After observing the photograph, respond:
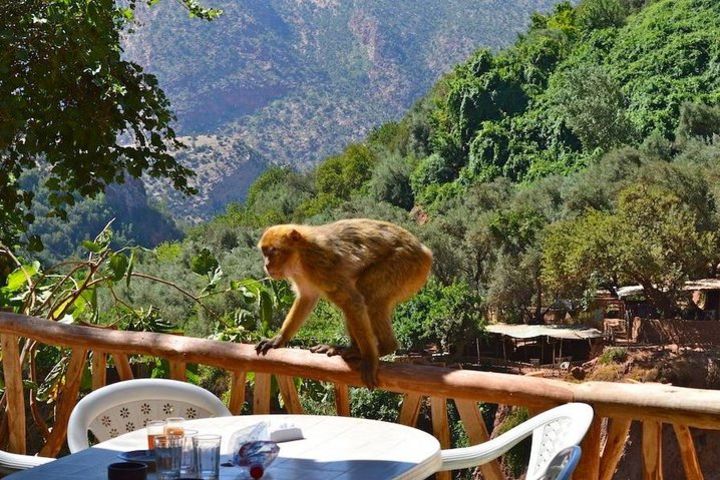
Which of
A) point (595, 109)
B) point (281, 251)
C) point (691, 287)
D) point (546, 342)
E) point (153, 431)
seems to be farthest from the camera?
point (595, 109)

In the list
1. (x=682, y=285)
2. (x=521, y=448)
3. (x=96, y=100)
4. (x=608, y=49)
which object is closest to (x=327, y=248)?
(x=96, y=100)

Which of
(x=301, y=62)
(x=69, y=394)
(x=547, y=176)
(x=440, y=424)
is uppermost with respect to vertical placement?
(x=301, y=62)

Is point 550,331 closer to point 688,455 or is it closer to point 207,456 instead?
point 688,455

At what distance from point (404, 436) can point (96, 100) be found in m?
2.61

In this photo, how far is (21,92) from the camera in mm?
4059

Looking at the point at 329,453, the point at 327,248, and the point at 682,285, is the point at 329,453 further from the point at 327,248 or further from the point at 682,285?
the point at 682,285

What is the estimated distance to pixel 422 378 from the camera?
2584mm

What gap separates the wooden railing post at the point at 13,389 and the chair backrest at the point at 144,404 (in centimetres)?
96

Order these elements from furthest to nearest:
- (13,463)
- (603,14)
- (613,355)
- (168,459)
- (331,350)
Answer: (603,14) < (613,355) < (331,350) < (13,463) < (168,459)

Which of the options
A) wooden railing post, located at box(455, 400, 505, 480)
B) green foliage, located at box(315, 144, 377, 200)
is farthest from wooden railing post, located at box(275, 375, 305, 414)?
green foliage, located at box(315, 144, 377, 200)

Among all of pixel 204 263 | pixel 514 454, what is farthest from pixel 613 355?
pixel 204 263

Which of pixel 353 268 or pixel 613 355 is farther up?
pixel 353 268

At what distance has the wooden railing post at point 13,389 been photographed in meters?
3.50

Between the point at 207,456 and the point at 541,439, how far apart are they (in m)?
0.71
